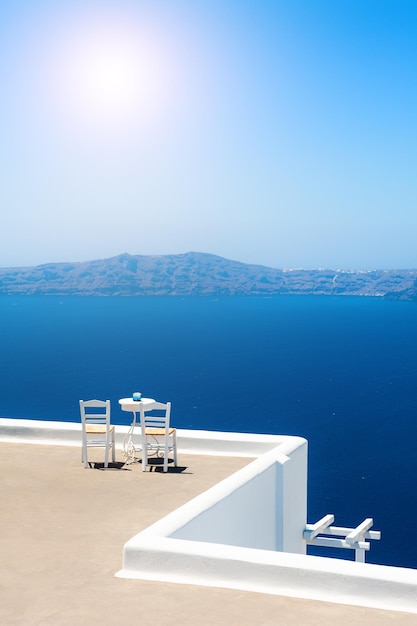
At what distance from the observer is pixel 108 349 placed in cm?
12288

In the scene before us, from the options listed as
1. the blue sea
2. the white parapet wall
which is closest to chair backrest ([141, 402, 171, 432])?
the white parapet wall

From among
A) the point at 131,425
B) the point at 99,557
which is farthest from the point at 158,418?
the point at 99,557

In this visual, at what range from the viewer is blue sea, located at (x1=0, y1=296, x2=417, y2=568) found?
179ft

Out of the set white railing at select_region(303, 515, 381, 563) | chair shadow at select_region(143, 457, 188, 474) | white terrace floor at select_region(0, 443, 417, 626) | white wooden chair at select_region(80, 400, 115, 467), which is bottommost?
white railing at select_region(303, 515, 381, 563)

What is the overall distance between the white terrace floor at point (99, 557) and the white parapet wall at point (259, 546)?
138mm

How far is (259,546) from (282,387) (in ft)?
265

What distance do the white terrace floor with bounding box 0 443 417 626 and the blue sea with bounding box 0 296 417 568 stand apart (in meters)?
35.4

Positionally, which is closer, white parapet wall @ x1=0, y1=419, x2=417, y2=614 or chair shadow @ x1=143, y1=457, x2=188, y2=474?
white parapet wall @ x1=0, y1=419, x2=417, y2=614

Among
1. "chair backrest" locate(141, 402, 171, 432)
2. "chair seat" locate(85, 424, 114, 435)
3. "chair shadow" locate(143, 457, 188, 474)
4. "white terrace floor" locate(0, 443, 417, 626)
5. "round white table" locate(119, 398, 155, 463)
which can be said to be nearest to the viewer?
"white terrace floor" locate(0, 443, 417, 626)

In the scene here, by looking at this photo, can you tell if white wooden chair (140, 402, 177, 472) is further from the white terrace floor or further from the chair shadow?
the white terrace floor

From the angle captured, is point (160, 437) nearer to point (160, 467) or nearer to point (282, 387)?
point (160, 467)

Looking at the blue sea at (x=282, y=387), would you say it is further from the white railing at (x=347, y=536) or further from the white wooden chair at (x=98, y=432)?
the white wooden chair at (x=98, y=432)

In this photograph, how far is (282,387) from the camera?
89938 millimetres

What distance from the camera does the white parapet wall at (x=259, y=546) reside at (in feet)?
18.9
